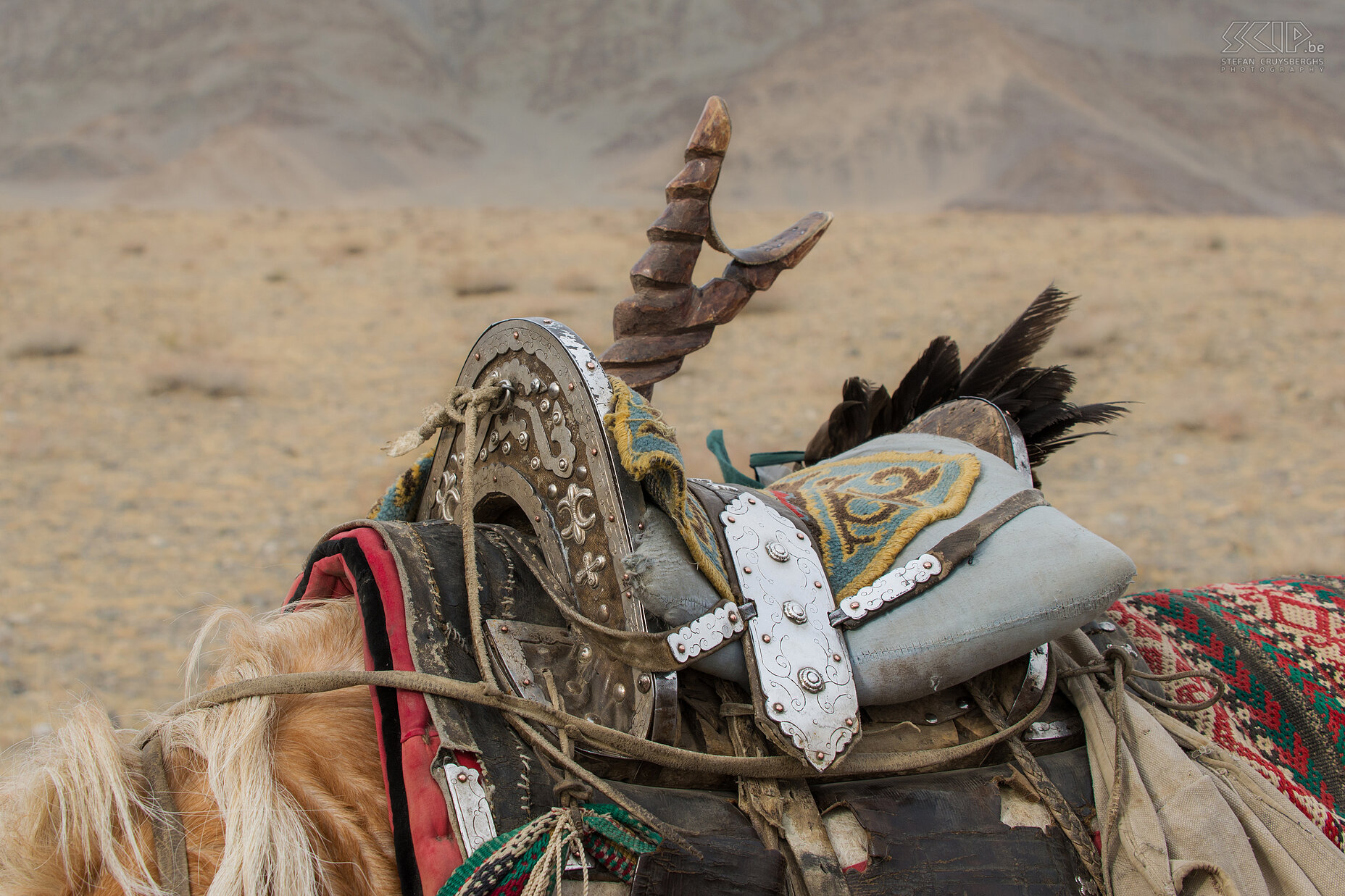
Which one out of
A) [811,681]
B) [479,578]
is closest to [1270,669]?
[811,681]

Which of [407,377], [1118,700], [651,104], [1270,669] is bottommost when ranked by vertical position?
[1270,669]

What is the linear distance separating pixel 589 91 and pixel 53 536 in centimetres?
3970

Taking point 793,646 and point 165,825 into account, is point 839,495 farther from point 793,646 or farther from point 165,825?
point 165,825

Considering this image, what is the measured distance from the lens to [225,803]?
0.92 m

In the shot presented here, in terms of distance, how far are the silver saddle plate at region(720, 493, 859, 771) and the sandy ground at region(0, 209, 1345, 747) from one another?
0.77 meters

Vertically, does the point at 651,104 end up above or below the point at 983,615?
above

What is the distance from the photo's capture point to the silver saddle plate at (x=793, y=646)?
98 cm

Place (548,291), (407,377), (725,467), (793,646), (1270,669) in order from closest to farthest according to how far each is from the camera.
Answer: (793,646) < (1270,669) < (725,467) < (407,377) < (548,291)

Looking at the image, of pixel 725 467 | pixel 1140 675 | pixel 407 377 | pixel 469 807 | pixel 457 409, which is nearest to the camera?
pixel 469 807

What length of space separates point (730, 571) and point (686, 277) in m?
0.48

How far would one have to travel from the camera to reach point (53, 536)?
4.45 m

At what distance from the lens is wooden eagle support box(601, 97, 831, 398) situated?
1.25 meters

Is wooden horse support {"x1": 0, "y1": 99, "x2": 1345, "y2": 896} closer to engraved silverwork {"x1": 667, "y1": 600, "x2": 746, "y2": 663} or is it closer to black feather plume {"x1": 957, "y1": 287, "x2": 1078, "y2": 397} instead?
engraved silverwork {"x1": 667, "y1": 600, "x2": 746, "y2": 663}

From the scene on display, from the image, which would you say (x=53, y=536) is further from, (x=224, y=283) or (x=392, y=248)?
(x=392, y=248)
